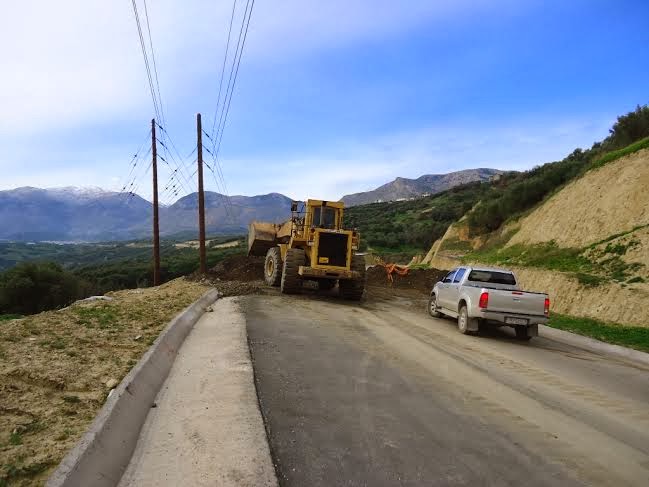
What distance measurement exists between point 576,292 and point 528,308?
6240 mm

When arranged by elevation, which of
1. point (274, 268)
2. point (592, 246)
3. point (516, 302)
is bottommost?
point (274, 268)

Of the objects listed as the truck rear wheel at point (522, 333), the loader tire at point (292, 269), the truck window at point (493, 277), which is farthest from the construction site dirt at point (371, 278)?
the truck rear wheel at point (522, 333)

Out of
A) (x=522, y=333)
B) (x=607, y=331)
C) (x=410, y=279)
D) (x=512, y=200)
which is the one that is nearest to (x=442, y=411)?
(x=522, y=333)

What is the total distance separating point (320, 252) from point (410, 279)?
29.5 feet

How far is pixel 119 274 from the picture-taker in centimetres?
7481

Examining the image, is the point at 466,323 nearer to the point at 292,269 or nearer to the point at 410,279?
the point at 292,269

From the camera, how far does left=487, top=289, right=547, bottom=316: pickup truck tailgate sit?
40.2 feet

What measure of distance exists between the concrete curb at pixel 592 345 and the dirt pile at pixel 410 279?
10.00m

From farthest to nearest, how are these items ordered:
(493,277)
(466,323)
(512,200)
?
(512,200)
(493,277)
(466,323)

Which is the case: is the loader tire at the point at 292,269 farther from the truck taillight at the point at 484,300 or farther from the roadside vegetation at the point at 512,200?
the roadside vegetation at the point at 512,200

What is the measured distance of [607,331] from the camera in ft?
44.7

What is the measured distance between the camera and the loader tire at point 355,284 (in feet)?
60.1

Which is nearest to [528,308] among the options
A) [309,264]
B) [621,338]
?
[621,338]

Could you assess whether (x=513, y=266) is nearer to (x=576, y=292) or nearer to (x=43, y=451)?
(x=576, y=292)
